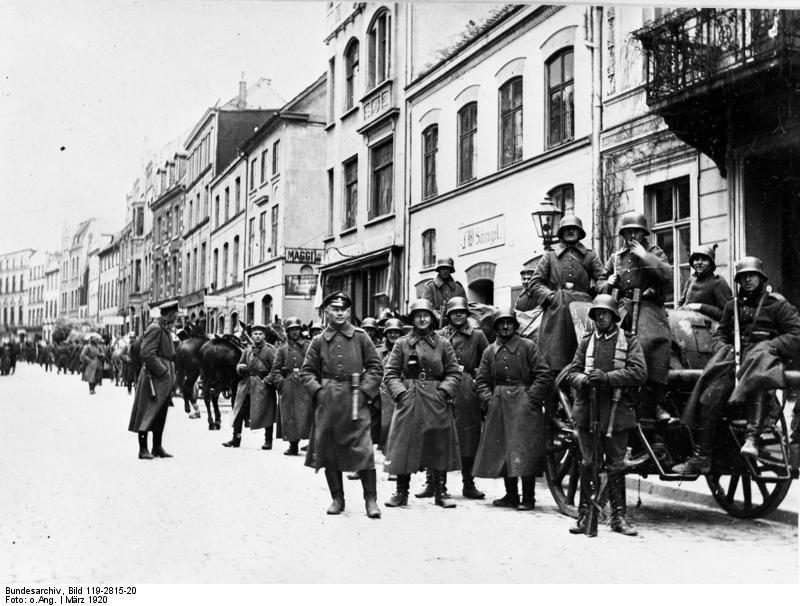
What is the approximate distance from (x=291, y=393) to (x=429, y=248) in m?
10.0

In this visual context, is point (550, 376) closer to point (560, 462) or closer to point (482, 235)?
point (560, 462)

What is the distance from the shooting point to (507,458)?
27.9 ft

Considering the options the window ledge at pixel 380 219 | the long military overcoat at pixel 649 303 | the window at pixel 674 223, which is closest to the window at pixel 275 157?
the window ledge at pixel 380 219

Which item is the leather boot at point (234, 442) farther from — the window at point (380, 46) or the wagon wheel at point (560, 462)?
the window at point (380, 46)

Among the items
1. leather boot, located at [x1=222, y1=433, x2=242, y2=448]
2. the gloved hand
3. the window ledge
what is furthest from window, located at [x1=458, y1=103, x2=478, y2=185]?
the gloved hand

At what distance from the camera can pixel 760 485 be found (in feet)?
24.4

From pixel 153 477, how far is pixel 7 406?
72.9 inches

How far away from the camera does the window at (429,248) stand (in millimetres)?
22188

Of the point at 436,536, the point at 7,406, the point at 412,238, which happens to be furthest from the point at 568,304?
the point at 412,238

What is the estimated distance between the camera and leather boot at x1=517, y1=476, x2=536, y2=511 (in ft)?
27.8

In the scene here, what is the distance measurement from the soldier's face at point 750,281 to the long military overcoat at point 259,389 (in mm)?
7929

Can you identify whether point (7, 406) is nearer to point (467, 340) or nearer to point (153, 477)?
point (153, 477)

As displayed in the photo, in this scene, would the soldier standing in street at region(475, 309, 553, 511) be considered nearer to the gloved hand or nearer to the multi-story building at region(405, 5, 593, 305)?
the gloved hand

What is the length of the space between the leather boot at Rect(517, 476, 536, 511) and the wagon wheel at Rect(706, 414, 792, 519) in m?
1.56
